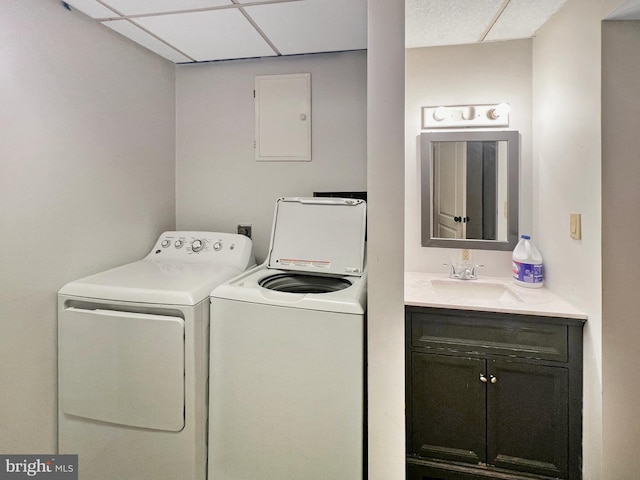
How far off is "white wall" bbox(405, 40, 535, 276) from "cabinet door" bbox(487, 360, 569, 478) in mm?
715

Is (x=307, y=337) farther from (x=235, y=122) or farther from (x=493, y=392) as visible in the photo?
(x=235, y=122)

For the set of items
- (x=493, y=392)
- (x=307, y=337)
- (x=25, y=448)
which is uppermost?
(x=307, y=337)

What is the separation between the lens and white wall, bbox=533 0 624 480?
4.97 ft

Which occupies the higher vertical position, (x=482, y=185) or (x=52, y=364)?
(x=482, y=185)

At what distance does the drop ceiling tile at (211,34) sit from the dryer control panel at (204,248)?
111 centimetres

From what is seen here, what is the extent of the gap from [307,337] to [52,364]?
122 centimetres

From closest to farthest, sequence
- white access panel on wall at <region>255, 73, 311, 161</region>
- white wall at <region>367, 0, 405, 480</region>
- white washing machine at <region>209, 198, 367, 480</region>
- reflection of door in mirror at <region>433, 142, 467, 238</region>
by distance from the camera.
A: white wall at <region>367, 0, 405, 480</region> < white washing machine at <region>209, 198, 367, 480</region> < reflection of door in mirror at <region>433, 142, 467, 238</region> < white access panel on wall at <region>255, 73, 311, 161</region>

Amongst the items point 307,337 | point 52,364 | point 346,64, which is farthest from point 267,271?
point 346,64

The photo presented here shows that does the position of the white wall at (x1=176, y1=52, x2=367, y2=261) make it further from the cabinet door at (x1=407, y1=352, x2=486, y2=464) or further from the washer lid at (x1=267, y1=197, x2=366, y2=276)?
the cabinet door at (x1=407, y1=352, x2=486, y2=464)

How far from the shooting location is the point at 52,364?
1703mm

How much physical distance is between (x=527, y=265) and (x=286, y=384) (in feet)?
4.74

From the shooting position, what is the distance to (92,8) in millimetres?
1714

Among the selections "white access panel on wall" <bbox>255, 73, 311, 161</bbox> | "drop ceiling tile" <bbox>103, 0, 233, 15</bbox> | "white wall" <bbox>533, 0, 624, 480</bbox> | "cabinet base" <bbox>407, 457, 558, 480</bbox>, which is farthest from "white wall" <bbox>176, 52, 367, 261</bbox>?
"cabinet base" <bbox>407, 457, 558, 480</bbox>

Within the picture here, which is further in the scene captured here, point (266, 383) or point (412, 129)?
point (412, 129)
